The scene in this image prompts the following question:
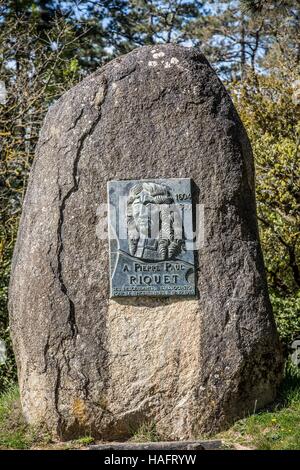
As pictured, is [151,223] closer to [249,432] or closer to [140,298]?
[140,298]

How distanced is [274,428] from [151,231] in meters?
1.71

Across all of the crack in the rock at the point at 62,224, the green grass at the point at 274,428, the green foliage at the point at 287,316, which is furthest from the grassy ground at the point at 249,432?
the green foliage at the point at 287,316

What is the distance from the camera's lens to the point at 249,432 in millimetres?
5430

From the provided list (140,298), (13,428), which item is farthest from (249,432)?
(13,428)

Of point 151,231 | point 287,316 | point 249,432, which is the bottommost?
point 249,432

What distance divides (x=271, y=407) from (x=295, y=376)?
750mm

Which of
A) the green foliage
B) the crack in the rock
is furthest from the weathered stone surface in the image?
the green foliage

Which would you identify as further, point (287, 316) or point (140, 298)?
point (287, 316)

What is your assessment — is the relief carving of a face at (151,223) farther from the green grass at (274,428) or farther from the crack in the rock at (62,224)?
the green grass at (274,428)

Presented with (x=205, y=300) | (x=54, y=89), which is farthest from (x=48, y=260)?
(x=54, y=89)

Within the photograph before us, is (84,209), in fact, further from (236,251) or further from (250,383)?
(250,383)

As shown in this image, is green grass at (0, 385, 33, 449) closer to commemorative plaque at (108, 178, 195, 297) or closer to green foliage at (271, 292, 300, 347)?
commemorative plaque at (108, 178, 195, 297)

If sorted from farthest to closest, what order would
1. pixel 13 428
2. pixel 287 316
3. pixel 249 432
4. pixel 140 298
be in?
pixel 287 316 < pixel 13 428 < pixel 140 298 < pixel 249 432

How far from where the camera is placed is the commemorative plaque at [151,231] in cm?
566
